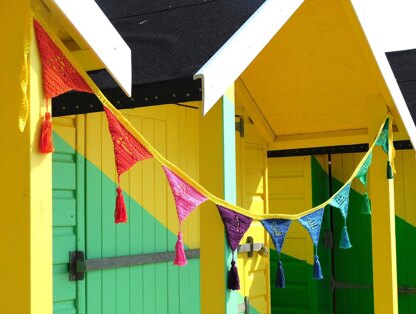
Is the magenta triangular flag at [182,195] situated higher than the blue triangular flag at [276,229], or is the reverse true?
the magenta triangular flag at [182,195]

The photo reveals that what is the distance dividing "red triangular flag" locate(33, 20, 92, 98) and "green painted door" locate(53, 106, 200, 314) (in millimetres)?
1754

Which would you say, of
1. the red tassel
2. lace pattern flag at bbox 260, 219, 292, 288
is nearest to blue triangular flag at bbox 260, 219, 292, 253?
lace pattern flag at bbox 260, 219, 292, 288

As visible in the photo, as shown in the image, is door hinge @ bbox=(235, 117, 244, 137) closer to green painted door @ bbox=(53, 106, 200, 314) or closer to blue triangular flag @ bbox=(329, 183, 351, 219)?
green painted door @ bbox=(53, 106, 200, 314)

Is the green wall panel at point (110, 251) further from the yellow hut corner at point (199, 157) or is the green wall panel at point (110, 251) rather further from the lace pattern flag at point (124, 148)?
Answer: the lace pattern flag at point (124, 148)

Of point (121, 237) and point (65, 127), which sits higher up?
point (65, 127)

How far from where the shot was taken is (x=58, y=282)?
159 inches

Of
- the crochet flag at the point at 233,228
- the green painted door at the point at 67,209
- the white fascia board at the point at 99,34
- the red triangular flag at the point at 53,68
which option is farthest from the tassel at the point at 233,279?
the green painted door at the point at 67,209

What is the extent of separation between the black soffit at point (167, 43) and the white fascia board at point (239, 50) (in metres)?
0.09

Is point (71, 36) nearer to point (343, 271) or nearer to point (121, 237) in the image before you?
point (121, 237)

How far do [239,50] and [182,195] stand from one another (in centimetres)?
68

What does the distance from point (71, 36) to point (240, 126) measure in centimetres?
320

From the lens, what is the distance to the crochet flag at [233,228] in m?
3.11

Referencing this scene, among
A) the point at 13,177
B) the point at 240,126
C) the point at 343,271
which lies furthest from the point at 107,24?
the point at 343,271

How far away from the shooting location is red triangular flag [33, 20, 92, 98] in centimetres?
229
